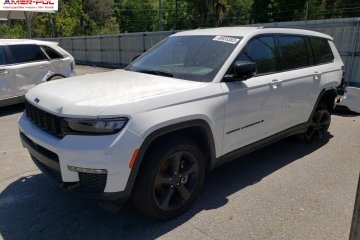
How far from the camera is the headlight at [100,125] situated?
282 cm

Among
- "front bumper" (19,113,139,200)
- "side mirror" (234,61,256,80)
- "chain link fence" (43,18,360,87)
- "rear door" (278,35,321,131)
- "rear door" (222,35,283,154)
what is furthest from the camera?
"chain link fence" (43,18,360,87)

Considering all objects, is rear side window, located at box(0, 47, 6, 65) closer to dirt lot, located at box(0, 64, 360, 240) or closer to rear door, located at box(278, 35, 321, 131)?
dirt lot, located at box(0, 64, 360, 240)

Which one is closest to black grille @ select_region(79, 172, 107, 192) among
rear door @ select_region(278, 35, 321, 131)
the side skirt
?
the side skirt

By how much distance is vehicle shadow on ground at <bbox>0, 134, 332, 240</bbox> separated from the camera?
322cm

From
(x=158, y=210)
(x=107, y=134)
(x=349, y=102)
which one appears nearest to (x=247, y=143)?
(x=158, y=210)

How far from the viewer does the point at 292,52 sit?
15.7 ft

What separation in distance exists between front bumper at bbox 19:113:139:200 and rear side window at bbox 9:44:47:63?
603 centimetres

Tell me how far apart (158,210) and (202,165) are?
66 centimetres

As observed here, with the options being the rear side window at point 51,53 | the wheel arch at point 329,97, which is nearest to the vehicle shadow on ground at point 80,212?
the wheel arch at point 329,97

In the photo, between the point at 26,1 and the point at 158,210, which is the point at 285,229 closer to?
the point at 158,210

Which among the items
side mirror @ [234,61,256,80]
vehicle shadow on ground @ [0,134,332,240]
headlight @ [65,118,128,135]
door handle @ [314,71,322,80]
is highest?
side mirror @ [234,61,256,80]

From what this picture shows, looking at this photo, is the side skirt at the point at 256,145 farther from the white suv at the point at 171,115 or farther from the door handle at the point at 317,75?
the door handle at the point at 317,75

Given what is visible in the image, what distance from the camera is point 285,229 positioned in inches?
129

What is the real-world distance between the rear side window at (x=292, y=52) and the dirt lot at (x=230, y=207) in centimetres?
136
